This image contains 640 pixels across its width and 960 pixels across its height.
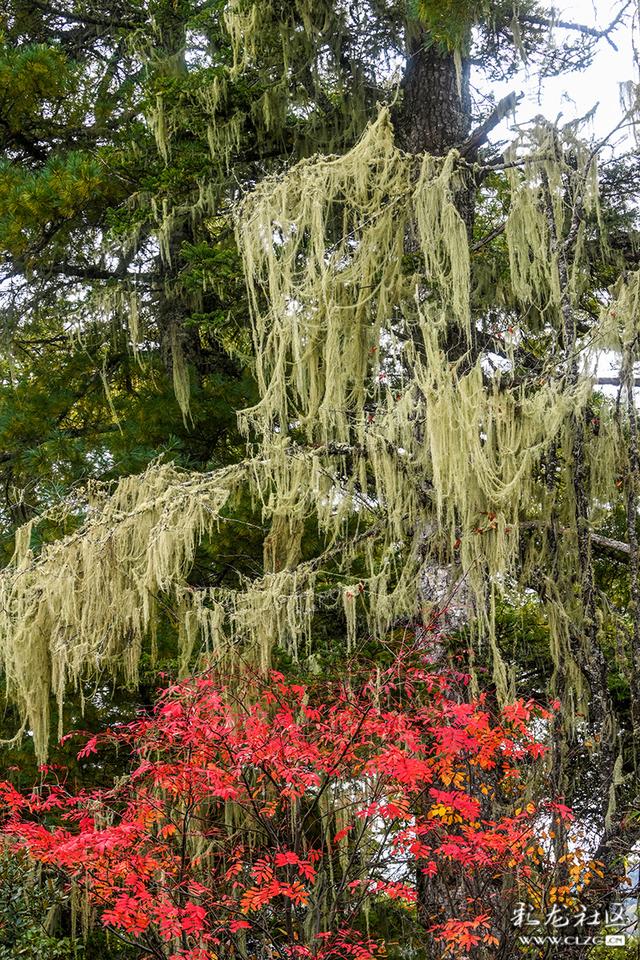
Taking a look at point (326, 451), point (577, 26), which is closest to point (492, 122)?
point (577, 26)

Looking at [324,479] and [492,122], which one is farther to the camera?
[492,122]

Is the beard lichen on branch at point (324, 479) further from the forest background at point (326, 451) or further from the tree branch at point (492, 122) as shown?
the tree branch at point (492, 122)

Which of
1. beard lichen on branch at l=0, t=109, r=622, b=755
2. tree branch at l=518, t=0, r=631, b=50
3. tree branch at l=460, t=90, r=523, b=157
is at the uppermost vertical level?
tree branch at l=518, t=0, r=631, b=50

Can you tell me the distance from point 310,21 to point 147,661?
194 inches

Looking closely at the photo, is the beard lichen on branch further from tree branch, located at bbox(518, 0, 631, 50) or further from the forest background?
tree branch, located at bbox(518, 0, 631, 50)

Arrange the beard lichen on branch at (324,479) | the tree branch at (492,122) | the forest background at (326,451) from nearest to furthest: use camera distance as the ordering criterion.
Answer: the forest background at (326,451), the beard lichen on branch at (324,479), the tree branch at (492,122)

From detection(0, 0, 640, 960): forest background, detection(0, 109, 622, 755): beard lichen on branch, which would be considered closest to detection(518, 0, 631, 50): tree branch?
detection(0, 0, 640, 960): forest background

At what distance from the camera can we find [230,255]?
23.0 feet

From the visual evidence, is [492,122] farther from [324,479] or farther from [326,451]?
[324,479]

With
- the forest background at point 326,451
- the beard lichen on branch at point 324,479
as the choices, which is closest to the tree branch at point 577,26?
the forest background at point 326,451

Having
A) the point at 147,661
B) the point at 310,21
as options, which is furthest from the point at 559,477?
the point at 310,21

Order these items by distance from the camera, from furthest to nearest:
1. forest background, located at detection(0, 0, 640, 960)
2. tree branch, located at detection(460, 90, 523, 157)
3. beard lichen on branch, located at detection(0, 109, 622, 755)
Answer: tree branch, located at detection(460, 90, 523, 157) < beard lichen on branch, located at detection(0, 109, 622, 755) < forest background, located at detection(0, 0, 640, 960)

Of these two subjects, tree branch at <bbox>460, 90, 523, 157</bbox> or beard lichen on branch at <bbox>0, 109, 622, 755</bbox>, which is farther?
tree branch at <bbox>460, 90, 523, 157</bbox>

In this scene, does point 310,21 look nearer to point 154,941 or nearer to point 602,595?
point 602,595
